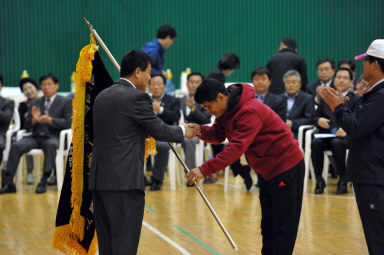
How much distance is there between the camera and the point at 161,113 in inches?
290

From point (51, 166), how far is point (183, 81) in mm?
4267

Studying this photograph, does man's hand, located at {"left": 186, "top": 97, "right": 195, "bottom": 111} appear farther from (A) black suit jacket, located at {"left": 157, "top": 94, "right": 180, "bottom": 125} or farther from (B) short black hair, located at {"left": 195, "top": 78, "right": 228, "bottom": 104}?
(B) short black hair, located at {"left": 195, "top": 78, "right": 228, "bottom": 104}

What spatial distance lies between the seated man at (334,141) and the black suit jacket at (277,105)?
429 mm

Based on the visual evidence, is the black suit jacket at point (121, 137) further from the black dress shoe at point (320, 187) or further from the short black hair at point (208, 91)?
the black dress shoe at point (320, 187)

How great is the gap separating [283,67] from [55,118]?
3266mm

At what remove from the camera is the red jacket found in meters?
3.19

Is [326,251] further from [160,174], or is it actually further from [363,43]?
[363,43]

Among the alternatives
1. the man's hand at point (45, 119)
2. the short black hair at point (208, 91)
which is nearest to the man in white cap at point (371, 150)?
the short black hair at point (208, 91)

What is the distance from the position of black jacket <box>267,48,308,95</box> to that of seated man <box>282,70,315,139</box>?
2.14 feet

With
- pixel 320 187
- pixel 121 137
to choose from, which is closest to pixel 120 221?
pixel 121 137

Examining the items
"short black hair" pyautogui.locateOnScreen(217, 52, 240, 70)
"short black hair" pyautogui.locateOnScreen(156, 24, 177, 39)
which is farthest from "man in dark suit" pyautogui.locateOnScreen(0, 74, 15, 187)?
"short black hair" pyautogui.locateOnScreen(217, 52, 240, 70)

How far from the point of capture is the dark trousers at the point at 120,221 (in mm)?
2934

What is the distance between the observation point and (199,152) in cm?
768

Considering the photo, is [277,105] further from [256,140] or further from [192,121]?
[256,140]
